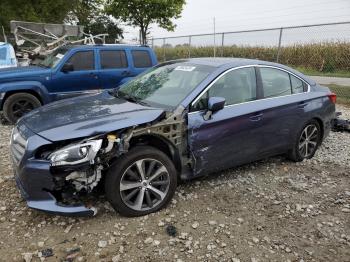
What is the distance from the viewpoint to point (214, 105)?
412 cm

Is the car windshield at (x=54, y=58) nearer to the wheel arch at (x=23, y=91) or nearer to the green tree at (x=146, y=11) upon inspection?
the wheel arch at (x=23, y=91)

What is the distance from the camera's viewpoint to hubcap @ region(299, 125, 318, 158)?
5.57m

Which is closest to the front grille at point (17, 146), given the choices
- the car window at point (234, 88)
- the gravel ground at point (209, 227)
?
the gravel ground at point (209, 227)

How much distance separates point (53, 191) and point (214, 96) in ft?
6.92

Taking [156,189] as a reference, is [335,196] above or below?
below

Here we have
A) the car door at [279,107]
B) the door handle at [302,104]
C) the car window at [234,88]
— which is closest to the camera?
the car window at [234,88]

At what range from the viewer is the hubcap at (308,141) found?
5.57m

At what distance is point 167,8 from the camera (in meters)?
18.6

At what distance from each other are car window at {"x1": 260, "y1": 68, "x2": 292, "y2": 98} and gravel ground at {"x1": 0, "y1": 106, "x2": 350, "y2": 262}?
1217 millimetres

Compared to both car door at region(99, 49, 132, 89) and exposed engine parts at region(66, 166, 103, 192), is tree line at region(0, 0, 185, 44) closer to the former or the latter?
car door at region(99, 49, 132, 89)

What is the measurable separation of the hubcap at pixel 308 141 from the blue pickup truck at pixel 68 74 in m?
4.85

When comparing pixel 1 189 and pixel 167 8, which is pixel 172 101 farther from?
pixel 167 8

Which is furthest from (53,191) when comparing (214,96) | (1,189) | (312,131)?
(312,131)

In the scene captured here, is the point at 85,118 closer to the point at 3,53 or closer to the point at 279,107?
the point at 279,107
